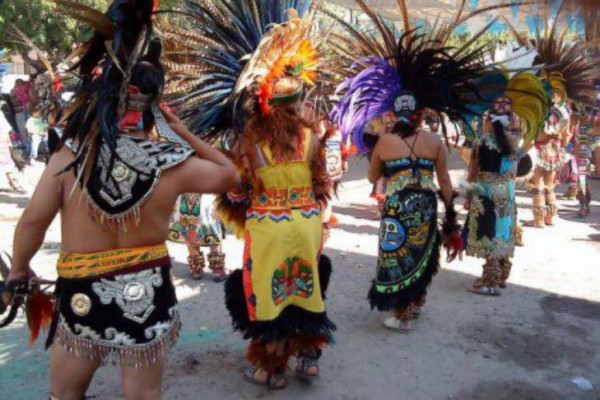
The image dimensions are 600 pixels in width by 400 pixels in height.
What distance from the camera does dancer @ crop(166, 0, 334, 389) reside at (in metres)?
3.55

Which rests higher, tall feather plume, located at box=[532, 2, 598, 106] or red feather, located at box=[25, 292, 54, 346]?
tall feather plume, located at box=[532, 2, 598, 106]

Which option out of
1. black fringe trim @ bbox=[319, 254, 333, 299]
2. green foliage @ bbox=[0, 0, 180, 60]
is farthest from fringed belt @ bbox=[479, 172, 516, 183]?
green foliage @ bbox=[0, 0, 180, 60]

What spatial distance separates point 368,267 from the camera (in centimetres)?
668

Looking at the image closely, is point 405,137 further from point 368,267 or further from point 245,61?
point 368,267

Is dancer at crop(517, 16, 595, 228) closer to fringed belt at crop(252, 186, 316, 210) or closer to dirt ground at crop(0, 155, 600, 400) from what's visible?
dirt ground at crop(0, 155, 600, 400)

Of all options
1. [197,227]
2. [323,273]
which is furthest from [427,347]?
[197,227]

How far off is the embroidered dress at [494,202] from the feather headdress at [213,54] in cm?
255

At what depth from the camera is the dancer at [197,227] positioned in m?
5.75

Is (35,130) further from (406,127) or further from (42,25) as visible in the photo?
(406,127)

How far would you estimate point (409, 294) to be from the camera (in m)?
4.62

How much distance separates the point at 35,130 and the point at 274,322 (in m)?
10.5

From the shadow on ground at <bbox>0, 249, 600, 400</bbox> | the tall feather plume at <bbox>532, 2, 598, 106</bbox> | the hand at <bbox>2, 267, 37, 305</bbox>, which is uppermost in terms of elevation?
the tall feather plume at <bbox>532, 2, 598, 106</bbox>

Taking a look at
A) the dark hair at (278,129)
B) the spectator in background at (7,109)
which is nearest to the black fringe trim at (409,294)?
the dark hair at (278,129)

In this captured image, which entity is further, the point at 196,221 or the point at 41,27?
the point at 41,27
